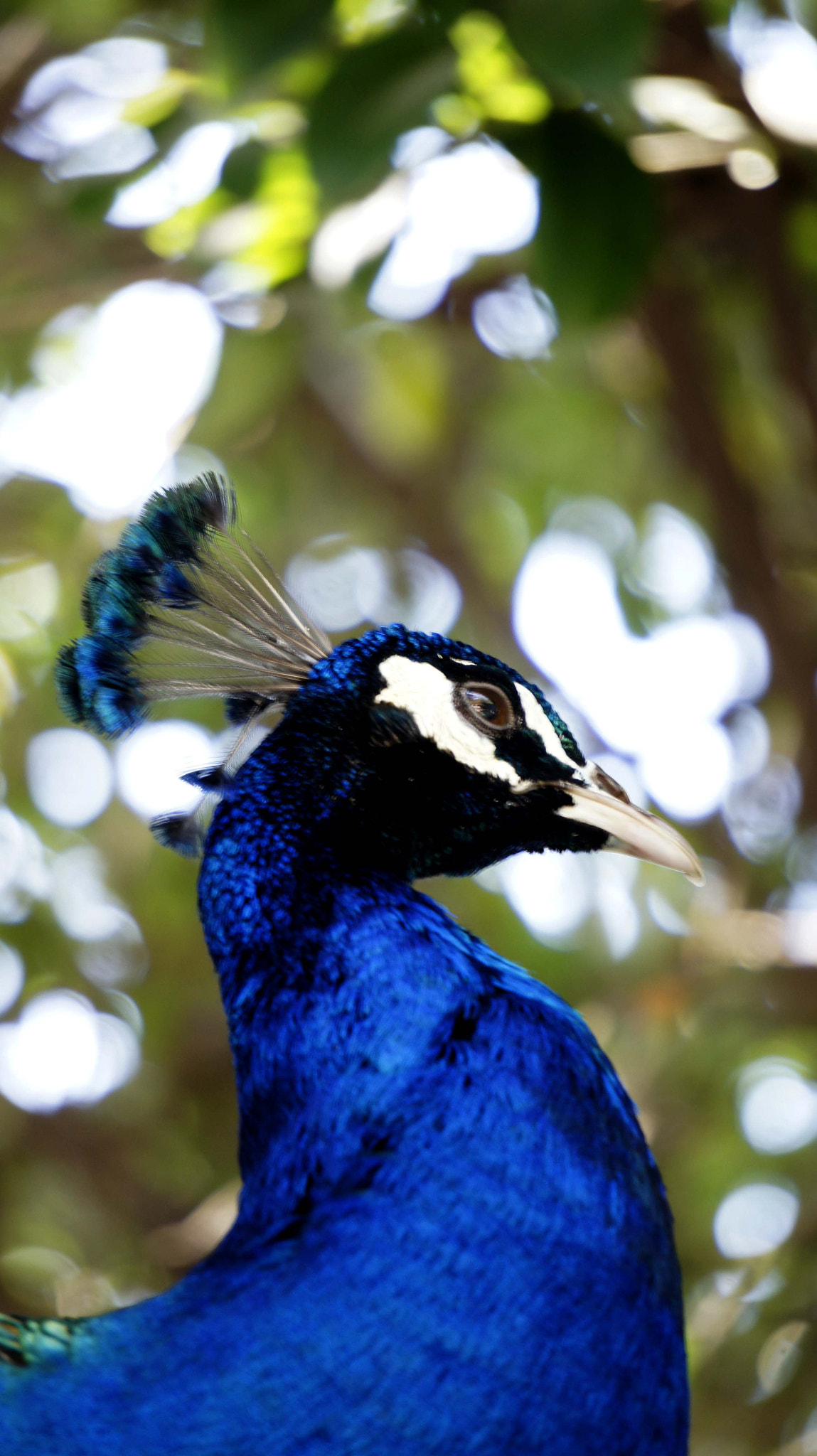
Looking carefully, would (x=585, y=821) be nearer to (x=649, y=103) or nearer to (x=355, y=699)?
(x=355, y=699)

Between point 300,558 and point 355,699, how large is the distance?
4.02 ft

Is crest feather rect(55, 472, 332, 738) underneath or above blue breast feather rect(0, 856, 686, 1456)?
above

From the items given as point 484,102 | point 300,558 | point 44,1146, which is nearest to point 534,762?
point 484,102

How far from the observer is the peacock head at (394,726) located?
798 millimetres

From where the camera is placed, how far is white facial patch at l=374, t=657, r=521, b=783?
0.80 meters

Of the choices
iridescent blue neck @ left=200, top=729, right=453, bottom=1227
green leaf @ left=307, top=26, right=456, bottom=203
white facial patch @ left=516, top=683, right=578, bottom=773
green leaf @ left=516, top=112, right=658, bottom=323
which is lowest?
iridescent blue neck @ left=200, top=729, right=453, bottom=1227

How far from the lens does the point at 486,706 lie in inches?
31.9

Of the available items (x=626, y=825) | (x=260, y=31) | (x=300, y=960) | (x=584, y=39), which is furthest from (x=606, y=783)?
(x=260, y=31)

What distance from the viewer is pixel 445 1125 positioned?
2.12ft

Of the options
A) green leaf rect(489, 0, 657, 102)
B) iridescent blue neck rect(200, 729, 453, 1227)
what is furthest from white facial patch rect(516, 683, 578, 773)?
green leaf rect(489, 0, 657, 102)

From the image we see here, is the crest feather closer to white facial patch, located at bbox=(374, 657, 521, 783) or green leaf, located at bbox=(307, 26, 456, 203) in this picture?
white facial patch, located at bbox=(374, 657, 521, 783)

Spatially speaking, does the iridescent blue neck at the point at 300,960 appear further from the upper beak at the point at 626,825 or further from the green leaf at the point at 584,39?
the green leaf at the point at 584,39

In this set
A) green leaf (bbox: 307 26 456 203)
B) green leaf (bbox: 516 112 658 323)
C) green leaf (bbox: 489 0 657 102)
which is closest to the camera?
green leaf (bbox: 489 0 657 102)

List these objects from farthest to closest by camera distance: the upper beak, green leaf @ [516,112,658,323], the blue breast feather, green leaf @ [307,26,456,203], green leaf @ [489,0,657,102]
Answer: green leaf @ [516,112,658,323] → green leaf @ [307,26,456,203] → green leaf @ [489,0,657,102] → the upper beak → the blue breast feather
